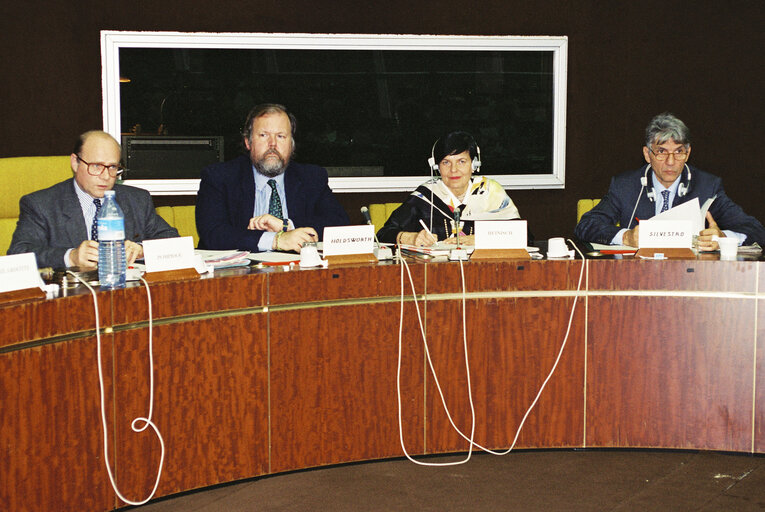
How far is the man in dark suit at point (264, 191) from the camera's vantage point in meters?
3.29

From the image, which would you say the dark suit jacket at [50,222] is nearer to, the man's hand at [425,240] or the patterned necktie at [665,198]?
the man's hand at [425,240]

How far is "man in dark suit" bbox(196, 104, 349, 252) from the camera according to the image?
3291mm

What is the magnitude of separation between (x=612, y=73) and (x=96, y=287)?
339 cm

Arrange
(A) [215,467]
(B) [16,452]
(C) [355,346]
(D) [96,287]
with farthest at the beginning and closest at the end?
(C) [355,346] → (A) [215,467] → (D) [96,287] → (B) [16,452]

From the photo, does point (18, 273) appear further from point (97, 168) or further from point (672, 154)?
point (672, 154)

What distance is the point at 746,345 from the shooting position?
2.84 m

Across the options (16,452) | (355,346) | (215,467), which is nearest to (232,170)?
(355,346)

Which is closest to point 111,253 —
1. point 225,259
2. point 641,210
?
point 225,259

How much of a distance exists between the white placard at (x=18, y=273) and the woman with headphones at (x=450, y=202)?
1537 mm

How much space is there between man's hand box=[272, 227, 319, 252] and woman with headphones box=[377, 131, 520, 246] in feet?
1.59

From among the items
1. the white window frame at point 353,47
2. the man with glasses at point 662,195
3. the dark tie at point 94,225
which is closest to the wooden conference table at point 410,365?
the man with glasses at point 662,195

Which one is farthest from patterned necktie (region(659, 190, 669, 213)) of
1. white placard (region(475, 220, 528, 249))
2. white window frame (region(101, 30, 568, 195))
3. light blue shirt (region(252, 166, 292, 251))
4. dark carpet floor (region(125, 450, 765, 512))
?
light blue shirt (region(252, 166, 292, 251))

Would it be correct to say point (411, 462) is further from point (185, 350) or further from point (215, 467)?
point (185, 350)

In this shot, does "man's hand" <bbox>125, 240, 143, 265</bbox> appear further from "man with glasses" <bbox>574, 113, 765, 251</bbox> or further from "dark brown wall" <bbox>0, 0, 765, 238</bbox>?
"dark brown wall" <bbox>0, 0, 765, 238</bbox>
